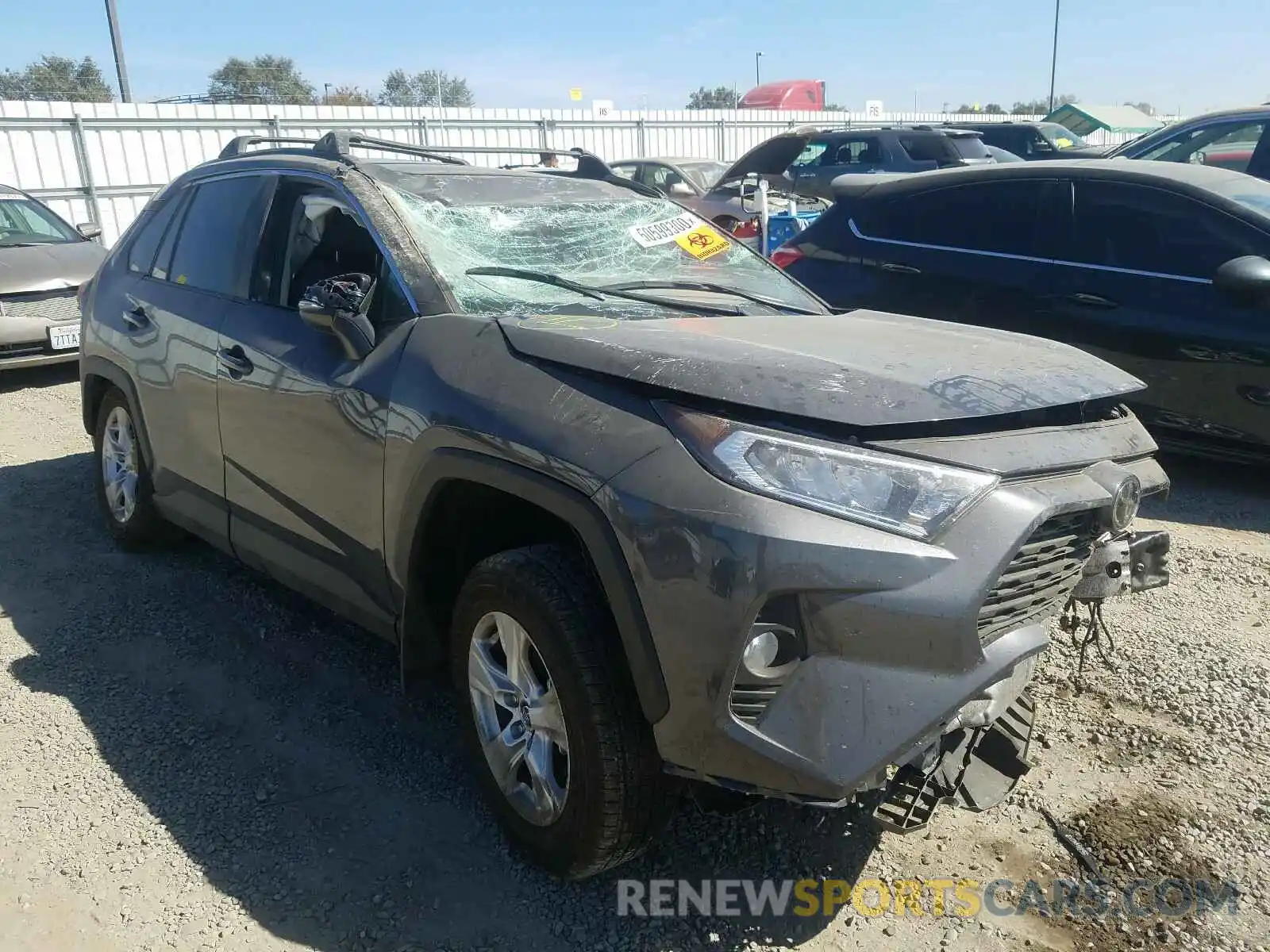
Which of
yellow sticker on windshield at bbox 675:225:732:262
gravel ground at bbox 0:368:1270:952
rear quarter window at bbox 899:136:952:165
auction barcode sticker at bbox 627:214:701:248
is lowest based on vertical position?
gravel ground at bbox 0:368:1270:952

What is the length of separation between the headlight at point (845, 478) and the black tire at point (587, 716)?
0.47 metres

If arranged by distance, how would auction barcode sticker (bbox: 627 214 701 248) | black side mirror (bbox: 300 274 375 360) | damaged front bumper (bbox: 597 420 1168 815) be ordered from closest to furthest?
damaged front bumper (bbox: 597 420 1168 815) → black side mirror (bbox: 300 274 375 360) → auction barcode sticker (bbox: 627 214 701 248)

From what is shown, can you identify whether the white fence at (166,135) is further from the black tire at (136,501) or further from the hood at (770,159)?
the black tire at (136,501)

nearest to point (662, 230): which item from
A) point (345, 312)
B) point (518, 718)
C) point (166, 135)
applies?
point (345, 312)

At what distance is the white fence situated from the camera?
567 inches

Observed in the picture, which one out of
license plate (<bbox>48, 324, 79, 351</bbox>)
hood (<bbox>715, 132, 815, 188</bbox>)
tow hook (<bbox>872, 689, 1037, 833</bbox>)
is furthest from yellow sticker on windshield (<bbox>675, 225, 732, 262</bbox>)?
→ hood (<bbox>715, 132, 815, 188</bbox>)

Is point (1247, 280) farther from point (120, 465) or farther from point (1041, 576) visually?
point (120, 465)

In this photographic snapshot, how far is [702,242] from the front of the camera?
13.1ft

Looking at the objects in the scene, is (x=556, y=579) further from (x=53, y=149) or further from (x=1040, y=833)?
(x=53, y=149)

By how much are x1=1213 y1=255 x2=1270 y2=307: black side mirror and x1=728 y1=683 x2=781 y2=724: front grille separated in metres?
4.01

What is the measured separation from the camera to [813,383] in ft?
7.74

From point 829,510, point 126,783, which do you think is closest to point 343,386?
point 126,783

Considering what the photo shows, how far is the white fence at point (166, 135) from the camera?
1440 centimetres

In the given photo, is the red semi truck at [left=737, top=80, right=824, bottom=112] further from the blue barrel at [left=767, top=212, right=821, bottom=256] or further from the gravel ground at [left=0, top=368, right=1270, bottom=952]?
the gravel ground at [left=0, top=368, right=1270, bottom=952]
